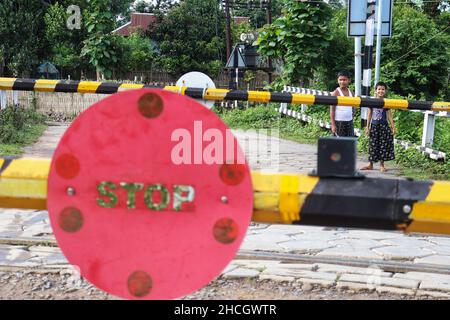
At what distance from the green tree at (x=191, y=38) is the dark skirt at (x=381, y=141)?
89.9 ft

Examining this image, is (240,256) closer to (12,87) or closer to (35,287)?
(35,287)

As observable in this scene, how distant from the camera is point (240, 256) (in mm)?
4051

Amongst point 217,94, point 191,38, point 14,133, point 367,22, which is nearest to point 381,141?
point 217,94

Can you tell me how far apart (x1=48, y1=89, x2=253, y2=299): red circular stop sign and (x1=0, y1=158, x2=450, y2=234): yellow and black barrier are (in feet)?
0.28

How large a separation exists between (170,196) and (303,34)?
16265 millimetres

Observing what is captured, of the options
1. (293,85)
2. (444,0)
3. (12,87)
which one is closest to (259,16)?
(444,0)

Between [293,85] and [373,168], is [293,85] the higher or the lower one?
the higher one

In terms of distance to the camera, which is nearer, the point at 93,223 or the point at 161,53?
the point at 93,223

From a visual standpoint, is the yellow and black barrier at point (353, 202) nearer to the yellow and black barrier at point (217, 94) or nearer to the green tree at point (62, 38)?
the yellow and black barrier at point (217, 94)

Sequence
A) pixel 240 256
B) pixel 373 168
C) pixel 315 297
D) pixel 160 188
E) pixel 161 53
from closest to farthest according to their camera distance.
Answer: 1. pixel 160 188
2. pixel 315 297
3. pixel 240 256
4. pixel 373 168
5. pixel 161 53

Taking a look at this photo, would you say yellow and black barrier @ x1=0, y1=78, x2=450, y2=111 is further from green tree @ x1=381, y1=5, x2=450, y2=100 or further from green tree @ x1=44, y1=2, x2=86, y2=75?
green tree @ x1=44, y1=2, x2=86, y2=75

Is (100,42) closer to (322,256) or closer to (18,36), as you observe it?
(18,36)

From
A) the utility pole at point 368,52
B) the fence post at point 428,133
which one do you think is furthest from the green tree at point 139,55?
the fence post at point 428,133

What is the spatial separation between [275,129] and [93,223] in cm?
1511
